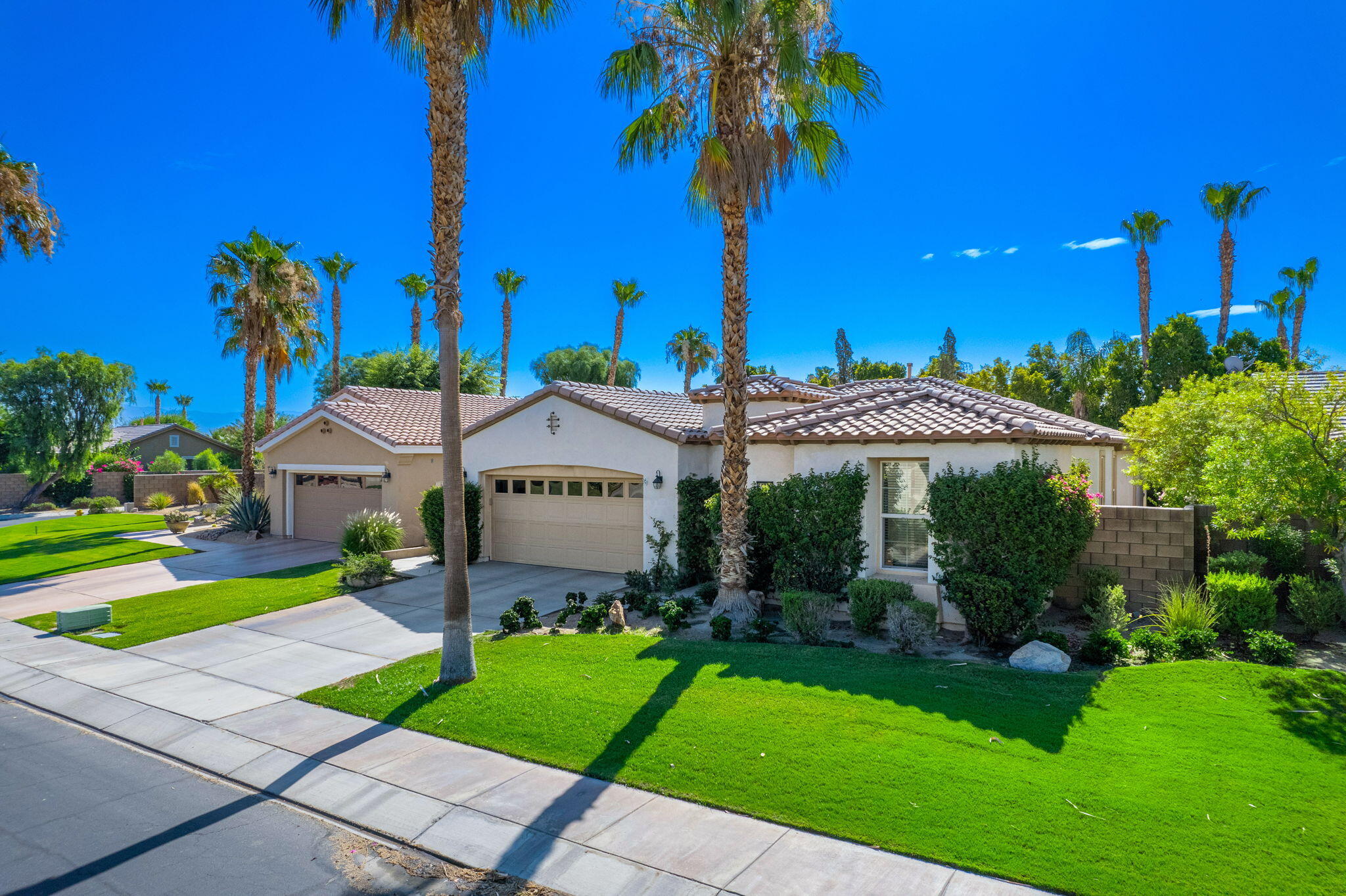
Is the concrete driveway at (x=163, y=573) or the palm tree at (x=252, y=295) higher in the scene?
the palm tree at (x=252, y=295)

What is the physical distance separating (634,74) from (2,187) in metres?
19.0

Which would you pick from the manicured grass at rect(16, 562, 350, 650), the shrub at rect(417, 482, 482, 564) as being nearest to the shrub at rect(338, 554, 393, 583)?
the manicured grass at rect(16, 562, 350, 650)

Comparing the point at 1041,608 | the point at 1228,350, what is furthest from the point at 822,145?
the point at 1228,350

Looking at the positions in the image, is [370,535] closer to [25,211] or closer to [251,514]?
[251,514]

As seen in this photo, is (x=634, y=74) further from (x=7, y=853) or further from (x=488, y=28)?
(x=7, y=853)

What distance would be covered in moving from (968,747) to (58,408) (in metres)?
42.5

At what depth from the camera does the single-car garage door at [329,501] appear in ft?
74.0

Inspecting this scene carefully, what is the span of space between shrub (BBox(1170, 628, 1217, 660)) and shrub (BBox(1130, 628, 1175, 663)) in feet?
0.27

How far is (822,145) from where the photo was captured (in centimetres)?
1238

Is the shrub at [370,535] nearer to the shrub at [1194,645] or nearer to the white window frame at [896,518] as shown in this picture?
the white window frame at [896,518]

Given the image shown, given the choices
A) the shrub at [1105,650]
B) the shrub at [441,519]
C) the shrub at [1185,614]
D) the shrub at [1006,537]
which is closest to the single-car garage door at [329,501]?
the shrub at [441,519]

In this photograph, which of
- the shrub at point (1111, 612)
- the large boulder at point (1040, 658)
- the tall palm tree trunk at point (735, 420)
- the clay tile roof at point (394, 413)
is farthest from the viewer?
the clay tile roof at point (394, 413)

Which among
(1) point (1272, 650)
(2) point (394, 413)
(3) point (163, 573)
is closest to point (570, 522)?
(2) point (394, 413)

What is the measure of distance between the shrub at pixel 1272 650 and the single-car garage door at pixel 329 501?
20.3 metres
